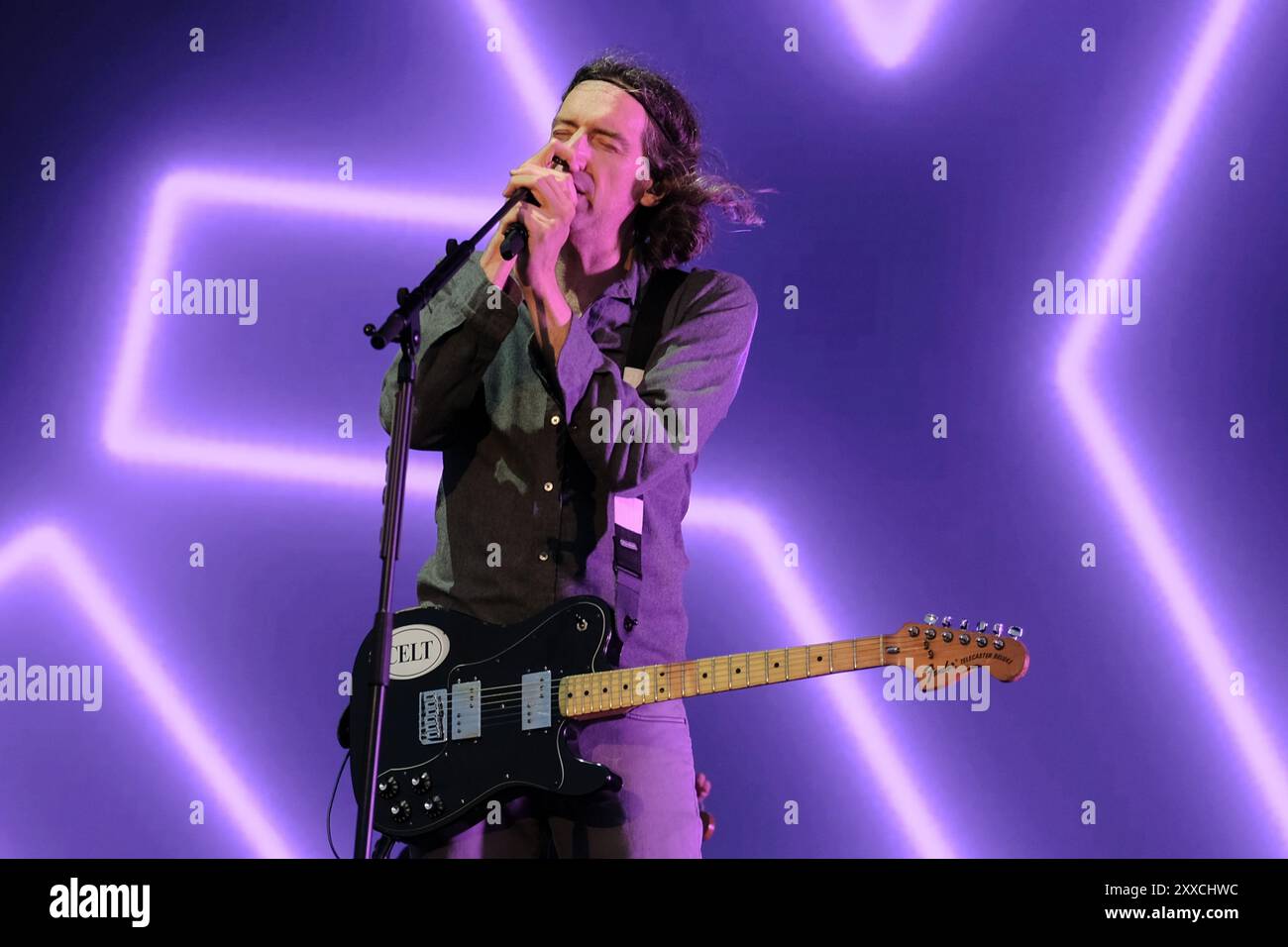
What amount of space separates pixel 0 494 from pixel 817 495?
2082 millimetres

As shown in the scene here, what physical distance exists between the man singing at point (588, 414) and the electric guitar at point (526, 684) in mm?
45

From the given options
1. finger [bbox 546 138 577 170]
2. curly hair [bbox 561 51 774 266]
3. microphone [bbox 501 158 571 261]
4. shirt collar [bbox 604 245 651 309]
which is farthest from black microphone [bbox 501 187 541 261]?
curly hair [bbox 561 51 774 266]

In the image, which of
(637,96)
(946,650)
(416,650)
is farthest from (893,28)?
(416,650)

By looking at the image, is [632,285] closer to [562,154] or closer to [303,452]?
[562,154]

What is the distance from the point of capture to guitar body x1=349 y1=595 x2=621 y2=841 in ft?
7.38

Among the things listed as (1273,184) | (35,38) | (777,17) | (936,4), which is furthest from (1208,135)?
(35,38)

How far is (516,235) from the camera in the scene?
7.21ft

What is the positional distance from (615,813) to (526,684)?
256 millimetres

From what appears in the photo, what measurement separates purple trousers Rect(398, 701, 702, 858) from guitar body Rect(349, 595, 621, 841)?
0.12ft

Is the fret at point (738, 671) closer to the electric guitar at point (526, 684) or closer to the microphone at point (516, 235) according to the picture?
the electric guitar at point (526, 684)

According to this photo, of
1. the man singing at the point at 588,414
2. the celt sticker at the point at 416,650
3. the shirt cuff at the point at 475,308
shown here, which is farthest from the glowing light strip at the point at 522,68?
the celt sticker at the point at 416,650

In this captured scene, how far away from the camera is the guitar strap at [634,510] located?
2346mm

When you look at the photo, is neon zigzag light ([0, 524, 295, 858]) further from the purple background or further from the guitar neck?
the guitar neck

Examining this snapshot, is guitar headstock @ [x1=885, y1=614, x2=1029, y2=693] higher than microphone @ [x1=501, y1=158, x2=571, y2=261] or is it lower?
lower
